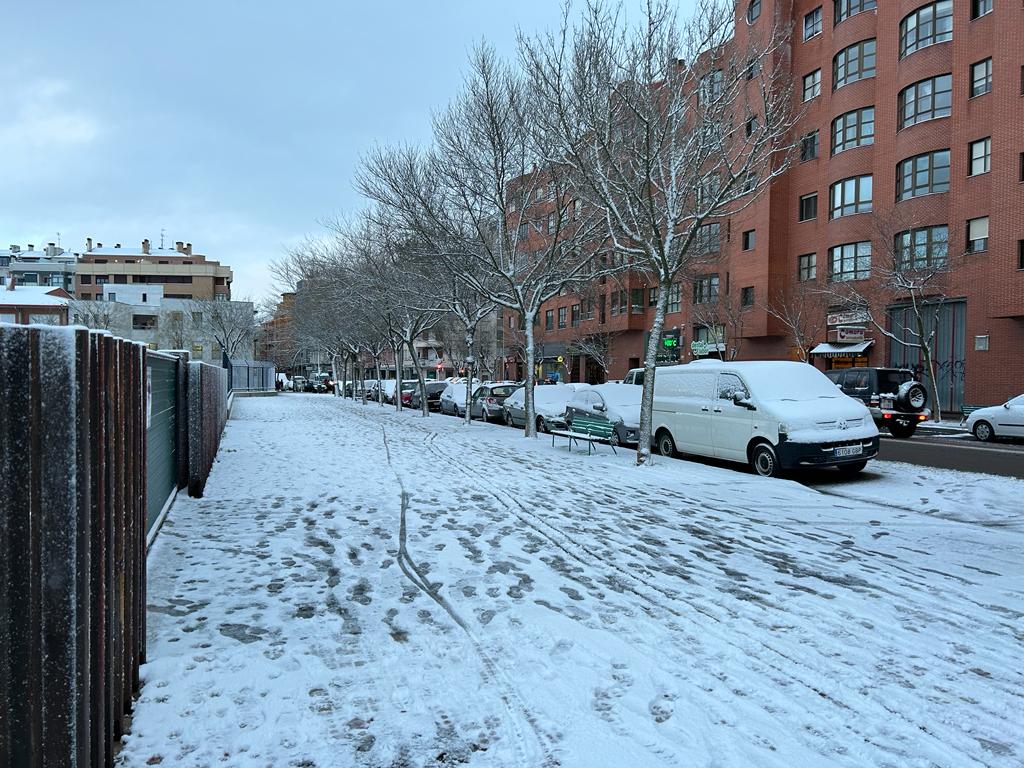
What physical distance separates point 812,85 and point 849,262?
10.2m

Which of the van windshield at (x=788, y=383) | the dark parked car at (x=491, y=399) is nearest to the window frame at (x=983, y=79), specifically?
the dark parked car at (x=491, y=399)

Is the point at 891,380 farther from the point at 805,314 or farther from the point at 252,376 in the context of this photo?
the point at 252,376

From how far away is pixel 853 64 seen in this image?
112 ft

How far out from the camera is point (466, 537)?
20.9 ft

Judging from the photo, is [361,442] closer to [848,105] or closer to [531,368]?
[531,368]

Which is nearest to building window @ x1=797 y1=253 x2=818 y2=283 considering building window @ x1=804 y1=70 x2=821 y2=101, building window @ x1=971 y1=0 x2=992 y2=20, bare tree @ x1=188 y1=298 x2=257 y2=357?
building window @ x1=804 y1=70 x2=821 y2=101

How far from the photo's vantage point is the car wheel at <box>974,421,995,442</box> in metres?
18.3

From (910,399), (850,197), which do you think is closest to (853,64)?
(850,197)

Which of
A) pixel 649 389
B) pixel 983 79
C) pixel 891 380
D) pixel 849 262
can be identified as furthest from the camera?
pixel 849 262

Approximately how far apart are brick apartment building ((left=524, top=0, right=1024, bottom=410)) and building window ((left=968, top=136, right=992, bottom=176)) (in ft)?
0.16

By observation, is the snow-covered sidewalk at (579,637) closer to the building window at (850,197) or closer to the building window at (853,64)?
the building window at (850,197)

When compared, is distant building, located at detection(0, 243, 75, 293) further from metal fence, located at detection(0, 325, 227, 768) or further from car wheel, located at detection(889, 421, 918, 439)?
metal fence, located at detection(0, 325, 227, 768)

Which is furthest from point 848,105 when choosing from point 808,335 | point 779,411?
point 779,411

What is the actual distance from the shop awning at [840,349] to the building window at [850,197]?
6.29m
